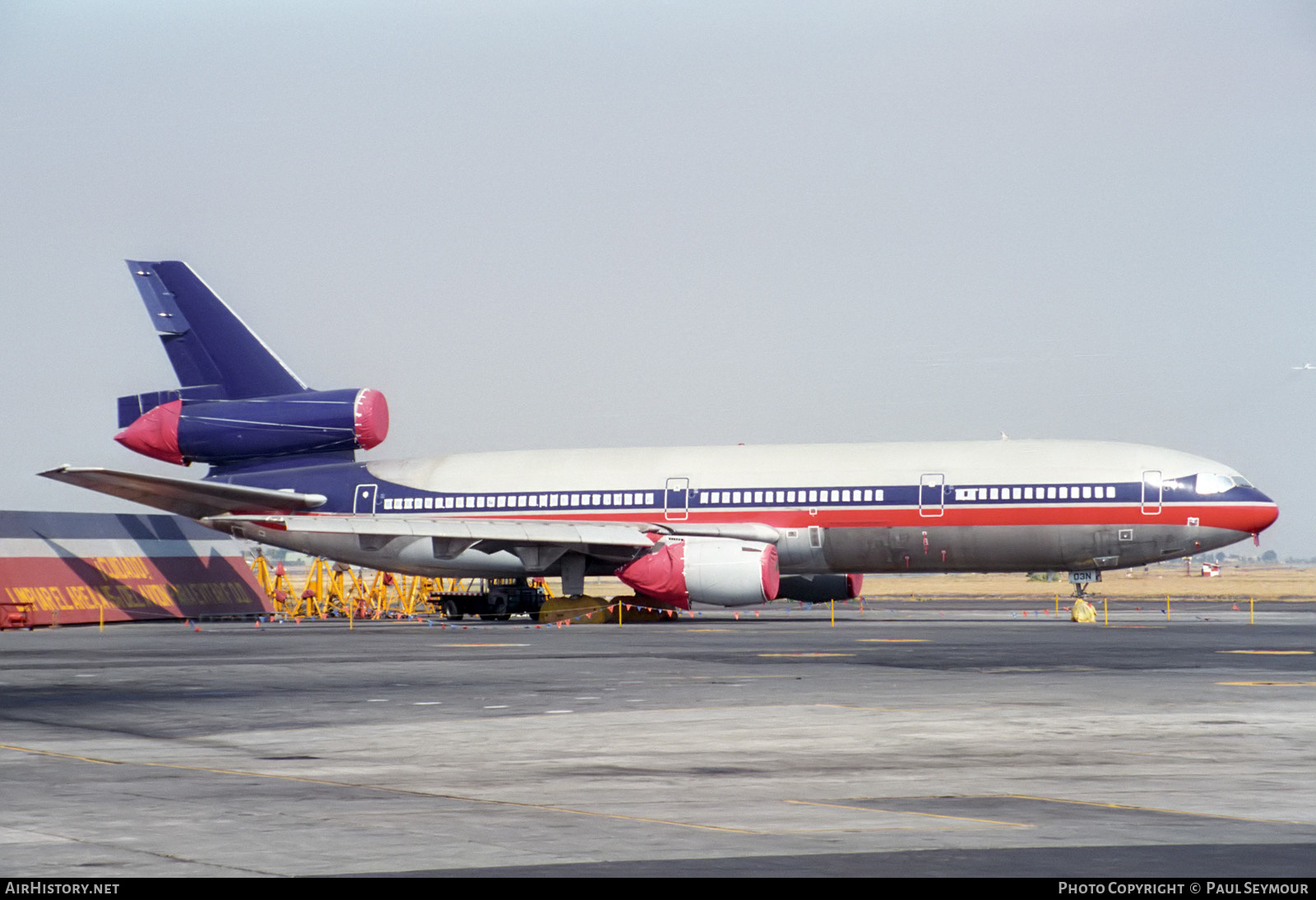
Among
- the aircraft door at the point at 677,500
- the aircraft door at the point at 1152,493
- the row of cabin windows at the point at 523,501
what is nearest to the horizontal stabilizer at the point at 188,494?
the row of cabin windows at the point at 523,501

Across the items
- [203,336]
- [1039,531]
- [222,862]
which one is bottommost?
[222,862]

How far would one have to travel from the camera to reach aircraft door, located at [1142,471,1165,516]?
43.2 m

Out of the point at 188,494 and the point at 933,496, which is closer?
the point at 933,496

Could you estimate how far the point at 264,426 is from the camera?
51.1m

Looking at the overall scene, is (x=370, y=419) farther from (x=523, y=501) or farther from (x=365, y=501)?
(x=523, y=501)

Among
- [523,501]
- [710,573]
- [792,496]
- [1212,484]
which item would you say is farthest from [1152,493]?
[523,501]

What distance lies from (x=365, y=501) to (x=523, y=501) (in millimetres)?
5511

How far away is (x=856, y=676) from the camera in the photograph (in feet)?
79.0

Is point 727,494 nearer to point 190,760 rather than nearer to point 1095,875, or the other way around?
point 190,760

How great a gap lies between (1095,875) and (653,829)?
9.90ft

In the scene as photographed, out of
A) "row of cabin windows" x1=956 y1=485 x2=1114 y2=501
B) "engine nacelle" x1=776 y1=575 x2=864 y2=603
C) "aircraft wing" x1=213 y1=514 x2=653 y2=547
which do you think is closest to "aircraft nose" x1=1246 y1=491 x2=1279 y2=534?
"row of cabin windows" x1=956 y1=485 x2=1114 y2=501

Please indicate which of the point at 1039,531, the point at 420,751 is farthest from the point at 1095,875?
the point at 1039,531

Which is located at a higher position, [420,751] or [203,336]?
[203,336]

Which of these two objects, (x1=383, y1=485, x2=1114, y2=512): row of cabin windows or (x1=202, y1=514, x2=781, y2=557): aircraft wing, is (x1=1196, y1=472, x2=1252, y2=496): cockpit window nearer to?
(x1=383, y1=485, x2=1114, y2=512): row of cabin windows
